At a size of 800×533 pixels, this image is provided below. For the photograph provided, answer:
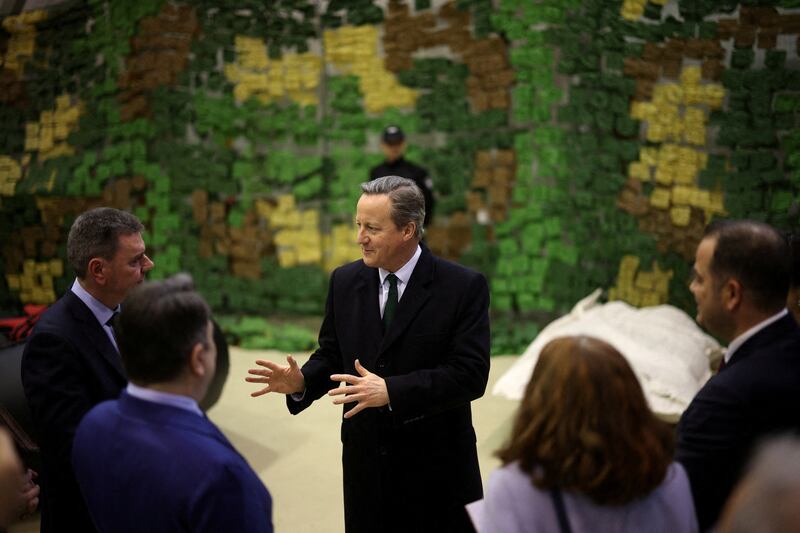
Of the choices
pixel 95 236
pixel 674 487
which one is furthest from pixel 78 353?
pixel 674 487

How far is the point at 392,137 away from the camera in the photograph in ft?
21.4

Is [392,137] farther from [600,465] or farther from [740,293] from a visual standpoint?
[600,465]

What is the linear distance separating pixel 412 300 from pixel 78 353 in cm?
102

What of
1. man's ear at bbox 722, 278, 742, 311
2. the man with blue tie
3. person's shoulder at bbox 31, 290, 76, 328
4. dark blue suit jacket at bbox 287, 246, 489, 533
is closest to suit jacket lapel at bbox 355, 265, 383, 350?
dark blue suit jacket at bbox 287, 246, 489, 533

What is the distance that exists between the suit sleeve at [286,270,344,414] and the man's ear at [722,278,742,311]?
Answer: 1263 mm

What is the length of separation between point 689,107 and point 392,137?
2.31 meters

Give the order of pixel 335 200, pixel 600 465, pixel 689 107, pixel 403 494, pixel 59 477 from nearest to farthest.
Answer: pixel 600 465 < pixel 59 477 < pixel 403 494 < pixel 689 107 < pixel 335 200

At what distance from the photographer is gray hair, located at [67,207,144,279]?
242cm

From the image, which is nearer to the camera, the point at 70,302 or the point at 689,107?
the point at 70,302

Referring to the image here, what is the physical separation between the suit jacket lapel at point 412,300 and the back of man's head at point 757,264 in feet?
3.11

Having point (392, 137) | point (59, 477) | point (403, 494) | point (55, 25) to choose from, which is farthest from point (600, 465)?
point (55, 25)

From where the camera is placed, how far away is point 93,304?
2398 millimetres

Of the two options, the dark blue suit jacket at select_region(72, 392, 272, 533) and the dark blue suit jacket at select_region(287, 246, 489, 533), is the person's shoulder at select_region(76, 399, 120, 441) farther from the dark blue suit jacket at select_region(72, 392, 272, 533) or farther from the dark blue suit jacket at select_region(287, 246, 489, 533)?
the dark blue suit jacket at select_region(287, 246, 489, 533)

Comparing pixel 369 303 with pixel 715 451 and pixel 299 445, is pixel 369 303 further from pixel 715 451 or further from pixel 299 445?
pixel 299 445
